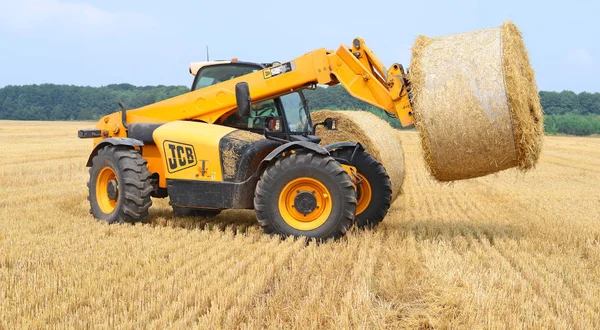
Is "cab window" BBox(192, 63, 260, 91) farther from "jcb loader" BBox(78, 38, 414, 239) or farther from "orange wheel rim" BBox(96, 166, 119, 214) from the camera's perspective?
"orange wheel rim" BBox(96, 166, 119, 214)

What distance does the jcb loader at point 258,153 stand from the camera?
607cm

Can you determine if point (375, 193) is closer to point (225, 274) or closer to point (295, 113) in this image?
point (295, 113)

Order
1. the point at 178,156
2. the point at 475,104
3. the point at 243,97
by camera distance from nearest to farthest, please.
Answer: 1. the point at 475,104
2. the point at 243,97
3. the point at 178,156

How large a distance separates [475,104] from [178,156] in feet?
11.5

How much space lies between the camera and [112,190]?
7316 mm

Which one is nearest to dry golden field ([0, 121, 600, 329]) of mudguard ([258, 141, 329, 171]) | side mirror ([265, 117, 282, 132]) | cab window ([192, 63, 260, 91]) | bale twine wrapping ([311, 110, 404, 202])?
mudguard ([258, 141, 329, 171])

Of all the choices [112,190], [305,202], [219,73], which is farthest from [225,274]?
[219,73]

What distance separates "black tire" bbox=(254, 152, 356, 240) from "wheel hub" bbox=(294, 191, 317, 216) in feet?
0.55

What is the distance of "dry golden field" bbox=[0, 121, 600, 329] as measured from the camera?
361 cm

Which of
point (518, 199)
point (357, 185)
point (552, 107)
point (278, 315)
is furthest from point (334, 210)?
point (552, 107)

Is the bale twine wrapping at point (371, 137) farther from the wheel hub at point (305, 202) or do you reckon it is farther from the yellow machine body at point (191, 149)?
the wheel hub at point (305, 202)

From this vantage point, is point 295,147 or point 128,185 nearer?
point 295,147

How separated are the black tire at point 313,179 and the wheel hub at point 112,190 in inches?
86.4

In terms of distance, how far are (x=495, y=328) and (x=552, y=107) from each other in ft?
270
